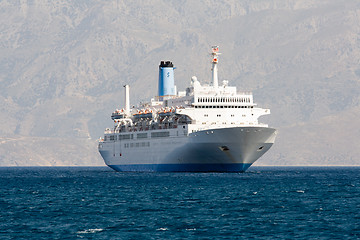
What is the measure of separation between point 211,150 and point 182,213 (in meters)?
60.9

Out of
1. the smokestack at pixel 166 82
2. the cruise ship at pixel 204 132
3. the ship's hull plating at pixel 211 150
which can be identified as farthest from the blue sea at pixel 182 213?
the smokestack at pixel 166 82

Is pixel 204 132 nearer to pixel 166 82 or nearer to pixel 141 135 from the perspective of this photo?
pixel 141 135

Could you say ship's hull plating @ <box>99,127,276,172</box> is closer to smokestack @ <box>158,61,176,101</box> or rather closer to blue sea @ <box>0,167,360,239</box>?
smokestack @ <box>158,61,176,101</box>

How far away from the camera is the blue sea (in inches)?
2194

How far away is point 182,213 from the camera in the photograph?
219ft

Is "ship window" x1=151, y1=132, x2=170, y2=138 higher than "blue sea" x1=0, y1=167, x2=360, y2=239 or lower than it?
higher

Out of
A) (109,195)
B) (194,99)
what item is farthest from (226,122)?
(109,195)

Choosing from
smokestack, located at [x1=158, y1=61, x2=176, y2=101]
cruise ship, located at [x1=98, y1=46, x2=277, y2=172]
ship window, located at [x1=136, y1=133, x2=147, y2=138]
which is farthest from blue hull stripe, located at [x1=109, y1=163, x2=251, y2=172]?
smokestack, located at [x1=158, y1=61, x2=176, y2=101]

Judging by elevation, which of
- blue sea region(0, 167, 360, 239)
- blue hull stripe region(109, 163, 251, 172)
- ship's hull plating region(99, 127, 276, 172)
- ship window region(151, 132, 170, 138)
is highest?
ship window region(151, 132, 170, 138)

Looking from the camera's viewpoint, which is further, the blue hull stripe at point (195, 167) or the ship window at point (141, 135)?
the ship window at point (141, 135)

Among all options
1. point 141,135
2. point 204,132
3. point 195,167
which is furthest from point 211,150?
point 141,135

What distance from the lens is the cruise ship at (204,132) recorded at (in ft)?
413

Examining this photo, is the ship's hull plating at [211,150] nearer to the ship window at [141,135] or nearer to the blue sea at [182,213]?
→ the ship window at [141,135]

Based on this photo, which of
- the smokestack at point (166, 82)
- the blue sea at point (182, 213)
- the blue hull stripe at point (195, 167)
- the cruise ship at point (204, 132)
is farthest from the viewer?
the smokestack at point (166, 82)
